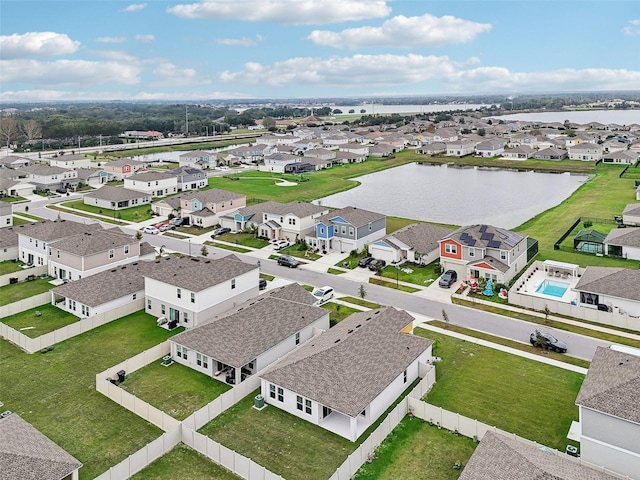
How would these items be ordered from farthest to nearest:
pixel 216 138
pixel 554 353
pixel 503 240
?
pixel 216 138 → pixel 503 240 → pixel 554 353

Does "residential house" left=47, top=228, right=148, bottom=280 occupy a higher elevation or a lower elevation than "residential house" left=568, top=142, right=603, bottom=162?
lower

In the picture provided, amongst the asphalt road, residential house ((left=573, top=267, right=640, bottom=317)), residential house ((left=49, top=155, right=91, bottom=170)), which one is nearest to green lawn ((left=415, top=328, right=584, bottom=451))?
the asphalt road

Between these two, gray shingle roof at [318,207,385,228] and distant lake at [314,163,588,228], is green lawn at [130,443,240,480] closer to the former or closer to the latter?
gray shingle roof at [318,207,385,228]

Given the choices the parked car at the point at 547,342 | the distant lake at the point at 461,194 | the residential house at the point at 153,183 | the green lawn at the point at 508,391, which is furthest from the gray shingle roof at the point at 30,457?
the residential house at the point at 153,183

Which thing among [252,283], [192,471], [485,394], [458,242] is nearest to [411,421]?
[485,394]

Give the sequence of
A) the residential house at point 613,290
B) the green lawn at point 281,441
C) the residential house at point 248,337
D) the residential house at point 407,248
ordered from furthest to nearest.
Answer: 1. the residential house at point 407,248
2. the residential house at point 613,290
3. the residential house at point 248,337
4. the green lawn at point 281,441

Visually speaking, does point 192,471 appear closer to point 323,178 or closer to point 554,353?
point 554,353

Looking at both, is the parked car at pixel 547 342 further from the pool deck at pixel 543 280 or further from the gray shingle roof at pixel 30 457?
the gray shingle roof at pixel 30 457
